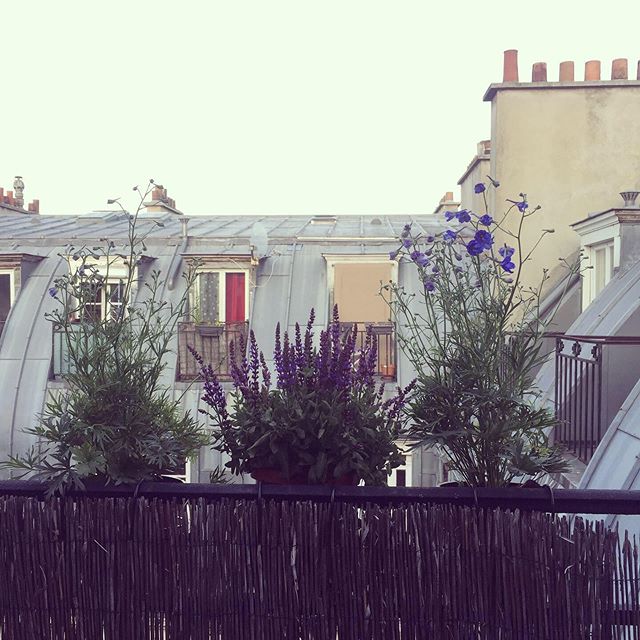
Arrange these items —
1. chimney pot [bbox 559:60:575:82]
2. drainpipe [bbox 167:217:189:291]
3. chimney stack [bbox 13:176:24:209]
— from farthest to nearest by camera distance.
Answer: chimney stack [bbox 13:176:24:209]
drainpipe [bbox 167:217:189:291]
chimney pot [bbox 559:60:575:82]

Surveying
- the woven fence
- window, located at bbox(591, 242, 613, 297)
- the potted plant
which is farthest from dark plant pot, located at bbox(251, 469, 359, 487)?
window, located at bbox(591, 242, 613, 297)

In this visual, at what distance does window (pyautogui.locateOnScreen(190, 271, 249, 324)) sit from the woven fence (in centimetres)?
923

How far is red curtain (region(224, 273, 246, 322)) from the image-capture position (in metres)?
11.4

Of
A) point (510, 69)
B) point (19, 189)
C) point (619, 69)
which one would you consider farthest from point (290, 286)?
point (19, 189)

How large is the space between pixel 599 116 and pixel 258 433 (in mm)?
8226

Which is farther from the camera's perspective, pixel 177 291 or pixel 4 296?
A: pixel 4 296

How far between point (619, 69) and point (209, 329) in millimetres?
5943

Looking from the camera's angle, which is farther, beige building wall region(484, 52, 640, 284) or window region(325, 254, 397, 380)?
window region(325, 254, 397, 380)

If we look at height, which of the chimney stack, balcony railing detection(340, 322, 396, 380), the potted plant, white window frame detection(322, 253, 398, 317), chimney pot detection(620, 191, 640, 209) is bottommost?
the potted plant

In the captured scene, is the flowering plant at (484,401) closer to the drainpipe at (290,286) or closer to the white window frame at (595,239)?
the white window frame at (595,239)

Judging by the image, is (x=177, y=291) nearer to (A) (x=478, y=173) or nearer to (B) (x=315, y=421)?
(A) (x=478, y=173)

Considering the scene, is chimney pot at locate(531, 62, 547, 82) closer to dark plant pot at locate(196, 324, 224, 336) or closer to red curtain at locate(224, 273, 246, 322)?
red curtain at locate(224, 273, 246, 322)

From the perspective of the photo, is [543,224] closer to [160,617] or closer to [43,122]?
[43,122]

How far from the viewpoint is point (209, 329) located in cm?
1104
